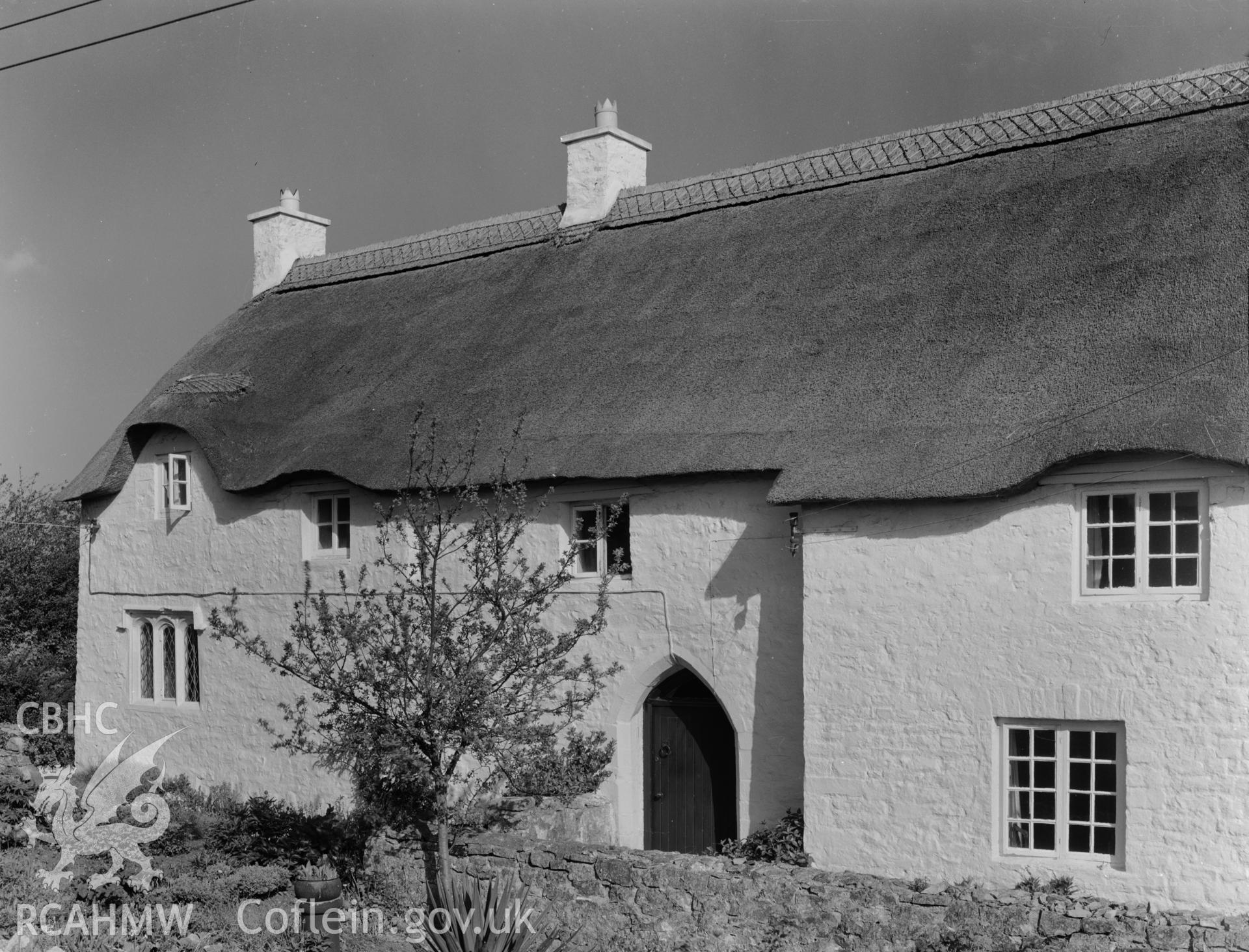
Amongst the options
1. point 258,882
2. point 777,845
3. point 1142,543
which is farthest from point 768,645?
point 258,882

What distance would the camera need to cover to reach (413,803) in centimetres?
1350

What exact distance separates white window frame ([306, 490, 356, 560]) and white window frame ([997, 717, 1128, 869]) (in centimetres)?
839

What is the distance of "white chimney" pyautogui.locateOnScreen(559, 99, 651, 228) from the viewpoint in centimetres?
1947

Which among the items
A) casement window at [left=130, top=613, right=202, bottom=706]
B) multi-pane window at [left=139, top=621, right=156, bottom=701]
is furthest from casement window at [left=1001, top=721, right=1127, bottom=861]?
multi-pane window at [left=139, top=621, right=156, bottom=701]

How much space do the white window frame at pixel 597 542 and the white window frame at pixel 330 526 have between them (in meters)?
3.18

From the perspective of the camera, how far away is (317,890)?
12086 mm

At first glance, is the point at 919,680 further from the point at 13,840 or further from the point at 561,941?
the point at 13,840

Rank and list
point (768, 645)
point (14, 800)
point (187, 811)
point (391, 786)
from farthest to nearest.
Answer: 1. point (187, 811)
2. point (14, 800)
3. point (768, 645)
4. point (391, 786)

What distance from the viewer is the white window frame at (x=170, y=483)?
19.1m

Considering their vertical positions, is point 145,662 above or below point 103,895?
above

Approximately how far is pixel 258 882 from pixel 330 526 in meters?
5.40

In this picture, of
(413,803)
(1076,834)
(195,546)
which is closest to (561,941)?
(413,803)

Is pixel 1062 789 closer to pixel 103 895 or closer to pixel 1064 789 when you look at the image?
pixel 1064 789

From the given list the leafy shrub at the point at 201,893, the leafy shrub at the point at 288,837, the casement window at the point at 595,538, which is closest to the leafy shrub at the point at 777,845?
the casement window at the point at 595,538
